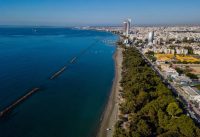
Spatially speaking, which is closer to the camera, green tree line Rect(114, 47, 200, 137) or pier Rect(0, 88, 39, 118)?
green tree line Rect(114, 47, 200, 137)

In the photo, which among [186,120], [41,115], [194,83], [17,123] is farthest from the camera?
[194,83]

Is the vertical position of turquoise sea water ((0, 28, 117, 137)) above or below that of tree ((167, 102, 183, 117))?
below

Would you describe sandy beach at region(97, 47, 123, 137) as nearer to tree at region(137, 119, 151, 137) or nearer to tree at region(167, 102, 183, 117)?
tree at region(137, 119, 151, 137)

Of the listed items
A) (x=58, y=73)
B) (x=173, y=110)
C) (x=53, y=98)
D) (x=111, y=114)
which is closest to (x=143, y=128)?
(x=173, y=110)

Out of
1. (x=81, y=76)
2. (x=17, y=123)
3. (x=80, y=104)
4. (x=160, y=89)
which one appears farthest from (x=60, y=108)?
(x=81, y=76)

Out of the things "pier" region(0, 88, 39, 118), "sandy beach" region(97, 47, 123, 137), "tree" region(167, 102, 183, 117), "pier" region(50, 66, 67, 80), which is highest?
"tree" region(167, 102, 183, 117)

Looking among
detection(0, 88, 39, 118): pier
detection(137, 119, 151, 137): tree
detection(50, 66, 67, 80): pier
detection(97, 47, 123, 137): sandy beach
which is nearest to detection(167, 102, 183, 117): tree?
detection(137, 119, 151, 137): tree

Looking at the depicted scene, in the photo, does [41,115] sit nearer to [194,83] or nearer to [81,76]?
[81,76]

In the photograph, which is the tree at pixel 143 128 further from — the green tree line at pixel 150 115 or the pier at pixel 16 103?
the pier at pixel 16 103

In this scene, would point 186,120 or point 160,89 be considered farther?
point 160,89

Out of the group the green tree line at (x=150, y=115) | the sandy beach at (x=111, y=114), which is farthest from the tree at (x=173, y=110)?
the sandy beach at (x=111, y=114)

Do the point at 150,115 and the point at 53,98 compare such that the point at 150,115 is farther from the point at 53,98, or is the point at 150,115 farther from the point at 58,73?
the point at 58,73
